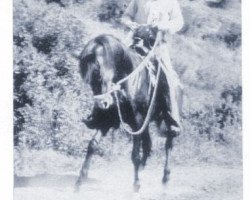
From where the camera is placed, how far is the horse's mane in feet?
14.2

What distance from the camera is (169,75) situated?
461 cm

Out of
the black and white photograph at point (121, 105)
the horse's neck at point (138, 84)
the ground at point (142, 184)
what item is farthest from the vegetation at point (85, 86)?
the horse's neck at point (138, 84)

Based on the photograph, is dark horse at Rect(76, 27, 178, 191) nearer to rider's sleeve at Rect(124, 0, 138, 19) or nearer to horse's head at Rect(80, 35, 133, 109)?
horse's head at Rect(80, 35, 133, 109)

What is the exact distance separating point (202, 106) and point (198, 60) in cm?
40

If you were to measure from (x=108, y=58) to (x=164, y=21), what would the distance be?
25.0 inches

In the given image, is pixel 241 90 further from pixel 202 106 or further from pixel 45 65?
pixel 45 65

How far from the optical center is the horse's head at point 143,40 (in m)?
4.52

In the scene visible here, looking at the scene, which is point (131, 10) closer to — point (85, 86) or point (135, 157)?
point (85, 86)

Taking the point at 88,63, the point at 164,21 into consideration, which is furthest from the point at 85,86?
the point at 164,21

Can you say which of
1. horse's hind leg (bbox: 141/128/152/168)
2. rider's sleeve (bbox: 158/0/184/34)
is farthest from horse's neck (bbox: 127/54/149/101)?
rider's sleeve (bbox: 158/0/184/34)

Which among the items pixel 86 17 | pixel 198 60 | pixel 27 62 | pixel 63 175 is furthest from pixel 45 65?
pixel 198 60

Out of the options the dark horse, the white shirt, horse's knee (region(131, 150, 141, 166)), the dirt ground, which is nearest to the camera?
the dirt ground

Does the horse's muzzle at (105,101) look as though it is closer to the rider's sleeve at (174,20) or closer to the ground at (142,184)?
the ground at (142,184)

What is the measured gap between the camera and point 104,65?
4309 millimetres
